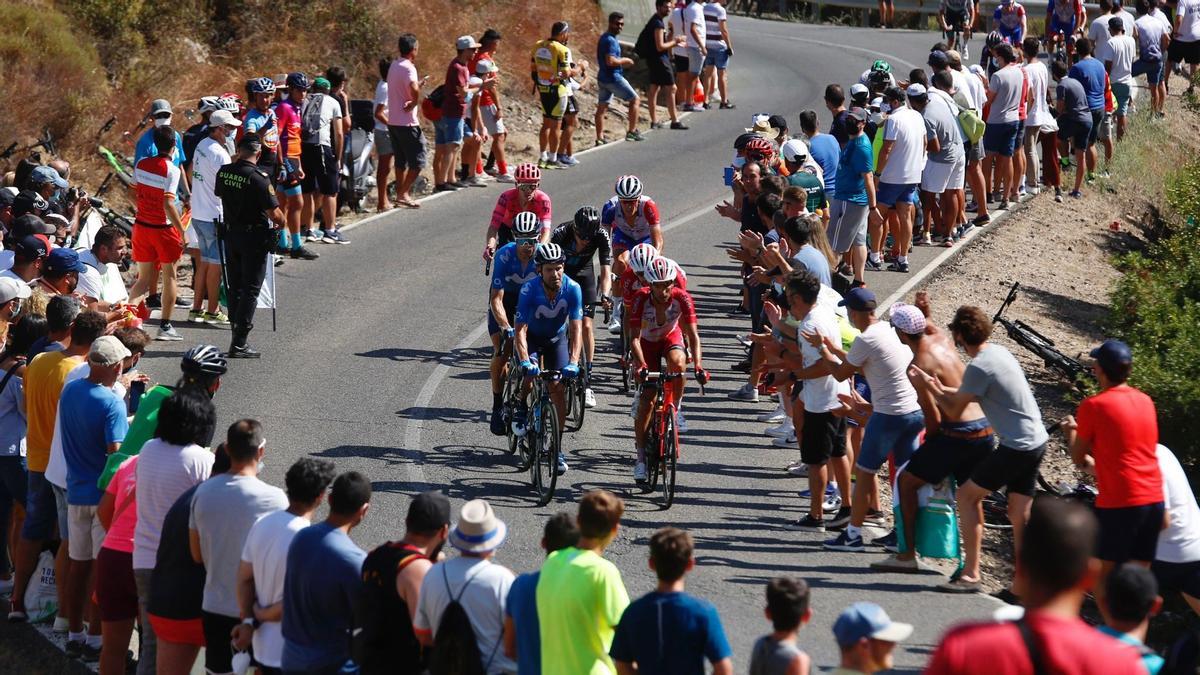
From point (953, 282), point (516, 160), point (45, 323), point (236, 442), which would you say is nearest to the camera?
point (236, 442)

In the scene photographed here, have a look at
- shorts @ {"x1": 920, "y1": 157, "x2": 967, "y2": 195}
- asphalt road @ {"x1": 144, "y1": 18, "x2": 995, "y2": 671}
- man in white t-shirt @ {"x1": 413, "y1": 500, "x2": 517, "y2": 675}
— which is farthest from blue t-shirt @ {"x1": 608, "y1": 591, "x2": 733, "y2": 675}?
shorts @ {"x1": 920, "y1": 157, "x2": 967, "y2": 195}

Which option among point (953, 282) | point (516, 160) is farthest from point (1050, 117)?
point (516, 160)

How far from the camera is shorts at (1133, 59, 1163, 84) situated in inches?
1062

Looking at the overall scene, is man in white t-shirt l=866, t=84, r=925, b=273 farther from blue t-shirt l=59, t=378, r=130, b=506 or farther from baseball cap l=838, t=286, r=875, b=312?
blue t-shirt l=59, t=378, r=130, b=506

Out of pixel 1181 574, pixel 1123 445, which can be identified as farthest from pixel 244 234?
pixel 1181 574

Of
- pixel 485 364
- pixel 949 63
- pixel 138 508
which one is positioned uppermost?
pixel 949 63

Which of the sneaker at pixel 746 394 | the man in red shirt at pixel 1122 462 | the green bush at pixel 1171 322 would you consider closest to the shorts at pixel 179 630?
the man in red shirt at pixel 1122 462

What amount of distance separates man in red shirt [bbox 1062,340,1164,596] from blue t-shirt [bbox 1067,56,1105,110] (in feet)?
45.1

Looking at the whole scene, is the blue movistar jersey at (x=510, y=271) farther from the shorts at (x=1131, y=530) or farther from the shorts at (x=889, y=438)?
the shorts at (x=1131, y=530)

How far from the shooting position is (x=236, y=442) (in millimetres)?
7633

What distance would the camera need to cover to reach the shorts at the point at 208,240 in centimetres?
1596

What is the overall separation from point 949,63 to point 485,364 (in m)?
7.63

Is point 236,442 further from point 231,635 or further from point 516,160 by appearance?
point 516,160

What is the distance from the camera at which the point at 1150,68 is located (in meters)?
27.1
